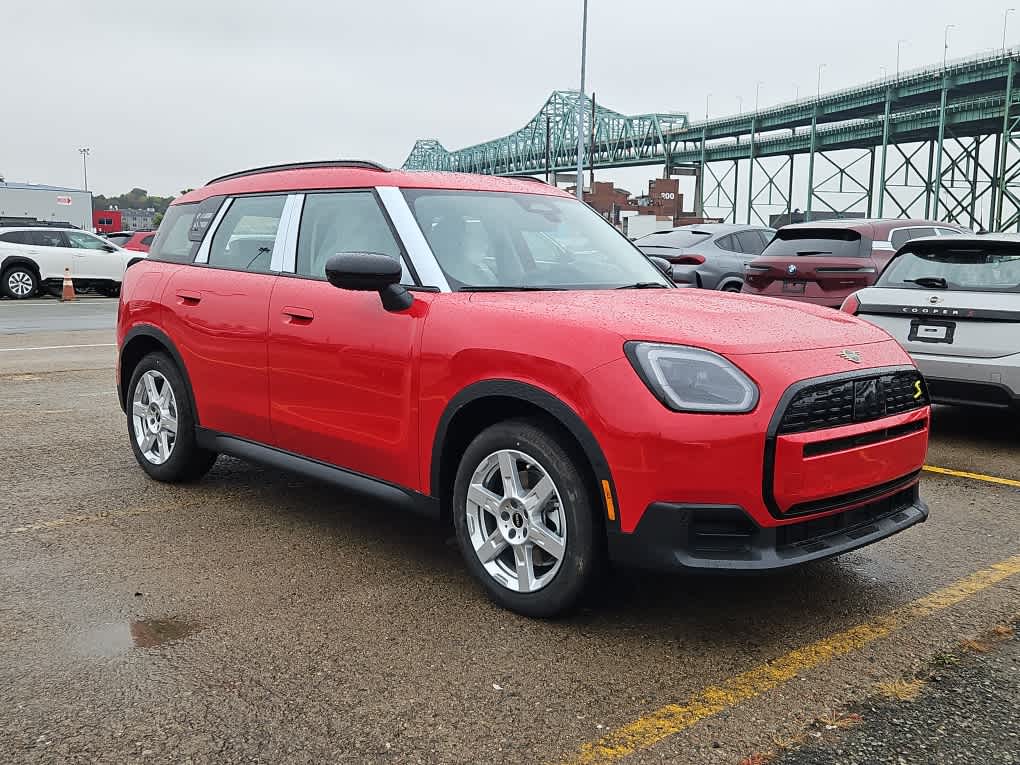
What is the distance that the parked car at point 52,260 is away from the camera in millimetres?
21172

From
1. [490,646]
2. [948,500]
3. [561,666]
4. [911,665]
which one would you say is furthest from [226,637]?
[948,500]

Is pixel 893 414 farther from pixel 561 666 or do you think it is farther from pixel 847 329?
pixel 561 666

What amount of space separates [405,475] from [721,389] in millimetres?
1373

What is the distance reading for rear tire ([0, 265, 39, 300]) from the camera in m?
21.2

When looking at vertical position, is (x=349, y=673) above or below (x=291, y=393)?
below

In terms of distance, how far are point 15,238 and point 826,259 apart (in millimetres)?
18215

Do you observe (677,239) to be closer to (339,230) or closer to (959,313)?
(959,313)

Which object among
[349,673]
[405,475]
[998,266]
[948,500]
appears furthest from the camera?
[998,266]

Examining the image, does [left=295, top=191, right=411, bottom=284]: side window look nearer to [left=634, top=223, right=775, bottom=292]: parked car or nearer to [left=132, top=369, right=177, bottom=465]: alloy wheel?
[left=132, top=369, right=177, bottom=465]: alloy wheel

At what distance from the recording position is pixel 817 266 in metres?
10.2

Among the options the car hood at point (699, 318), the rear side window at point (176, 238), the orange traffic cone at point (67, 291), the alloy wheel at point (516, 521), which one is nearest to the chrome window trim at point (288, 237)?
the rear side window at point (176, 238)

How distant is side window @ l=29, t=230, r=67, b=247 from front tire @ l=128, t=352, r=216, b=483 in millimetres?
18267

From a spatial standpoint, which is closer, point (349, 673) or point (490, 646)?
point (349, 673)

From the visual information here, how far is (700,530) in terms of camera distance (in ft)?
10.1
